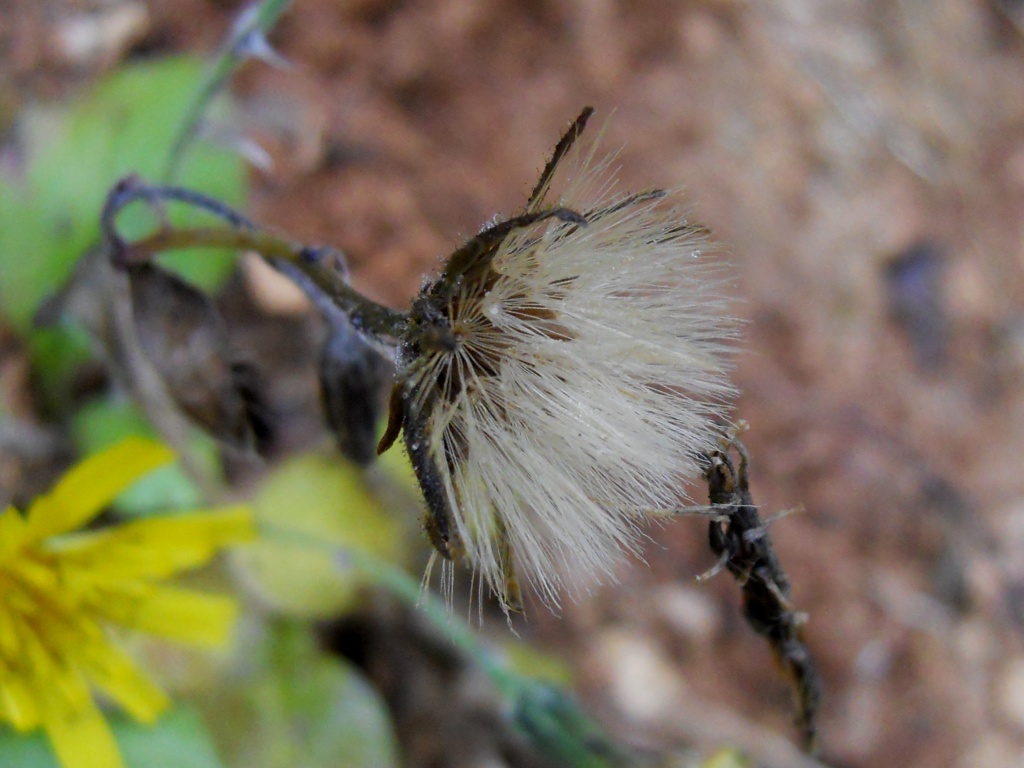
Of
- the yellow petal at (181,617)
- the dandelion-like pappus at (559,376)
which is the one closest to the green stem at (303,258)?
the dandelion-like pappus at (559,376)

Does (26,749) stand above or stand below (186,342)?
below

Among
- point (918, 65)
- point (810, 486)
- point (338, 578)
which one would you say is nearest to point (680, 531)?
point (810, 486)

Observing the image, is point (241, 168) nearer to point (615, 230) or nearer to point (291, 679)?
point (291, 679)

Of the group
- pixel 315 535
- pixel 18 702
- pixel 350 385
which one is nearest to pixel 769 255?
pixel 315 535

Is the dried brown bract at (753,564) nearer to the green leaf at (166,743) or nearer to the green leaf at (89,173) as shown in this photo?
the green leaf at (166,743)

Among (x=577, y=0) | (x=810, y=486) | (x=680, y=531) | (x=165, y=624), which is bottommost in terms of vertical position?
(x=165, y=624)

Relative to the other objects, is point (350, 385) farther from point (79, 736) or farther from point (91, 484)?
point (79, 736)
